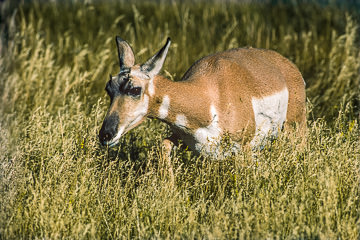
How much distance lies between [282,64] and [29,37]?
513 centimetres

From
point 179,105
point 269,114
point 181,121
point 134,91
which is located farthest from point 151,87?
point 269,114

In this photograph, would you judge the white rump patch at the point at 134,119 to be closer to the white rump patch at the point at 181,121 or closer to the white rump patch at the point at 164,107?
the white rump patch at the point at 164,107

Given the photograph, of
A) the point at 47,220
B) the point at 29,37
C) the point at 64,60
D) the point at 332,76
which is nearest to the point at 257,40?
the point at 332,76

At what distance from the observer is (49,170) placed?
481 cm

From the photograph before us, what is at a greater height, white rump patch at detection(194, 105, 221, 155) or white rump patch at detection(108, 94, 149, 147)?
white rump patch at detection(108, 94, 149, 147)

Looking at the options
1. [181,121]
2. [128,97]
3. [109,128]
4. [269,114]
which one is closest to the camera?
[109,128]

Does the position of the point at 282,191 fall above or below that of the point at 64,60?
above

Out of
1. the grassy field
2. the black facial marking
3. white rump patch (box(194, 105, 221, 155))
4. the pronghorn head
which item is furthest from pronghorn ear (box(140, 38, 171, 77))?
the grassy field

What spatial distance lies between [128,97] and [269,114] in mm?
1523

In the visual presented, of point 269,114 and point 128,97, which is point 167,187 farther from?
point 269,114

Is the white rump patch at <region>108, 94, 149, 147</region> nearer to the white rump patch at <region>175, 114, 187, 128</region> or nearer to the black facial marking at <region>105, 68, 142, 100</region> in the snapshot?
the black facial marking at <region>105, 68, 142, 100</region>

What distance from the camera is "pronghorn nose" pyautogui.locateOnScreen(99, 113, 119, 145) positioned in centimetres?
427

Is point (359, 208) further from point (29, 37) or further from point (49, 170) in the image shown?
point (29, 37)

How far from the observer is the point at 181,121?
4621 mm
